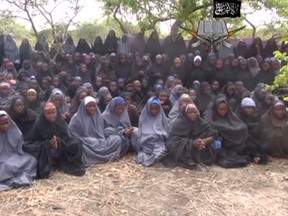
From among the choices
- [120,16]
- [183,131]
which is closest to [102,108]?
[183,131]

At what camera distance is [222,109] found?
556 centimetres

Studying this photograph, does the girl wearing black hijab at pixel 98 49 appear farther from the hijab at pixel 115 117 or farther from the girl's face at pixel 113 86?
the hijab at pixel 115 117

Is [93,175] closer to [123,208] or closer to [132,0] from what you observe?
[123,208]

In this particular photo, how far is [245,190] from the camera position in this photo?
15.8ft

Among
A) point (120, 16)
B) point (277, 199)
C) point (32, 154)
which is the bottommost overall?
point (277, 199)

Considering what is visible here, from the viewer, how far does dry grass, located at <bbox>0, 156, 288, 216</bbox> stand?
14.2 ft

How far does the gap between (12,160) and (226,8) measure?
5.20m

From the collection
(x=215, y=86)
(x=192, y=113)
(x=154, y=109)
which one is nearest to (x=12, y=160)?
(x=154, y=109)

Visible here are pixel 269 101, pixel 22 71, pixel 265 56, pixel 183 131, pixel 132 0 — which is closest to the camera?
pixel 183 131

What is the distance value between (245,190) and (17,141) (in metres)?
2.52

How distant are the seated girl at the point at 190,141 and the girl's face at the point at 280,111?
93cm

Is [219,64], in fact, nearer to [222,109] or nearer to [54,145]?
[222,109]

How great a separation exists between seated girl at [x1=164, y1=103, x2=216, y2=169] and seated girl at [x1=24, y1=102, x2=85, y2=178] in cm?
110

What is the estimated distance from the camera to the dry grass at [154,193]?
4.34 m
